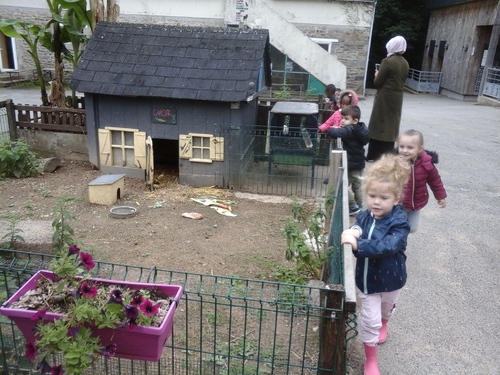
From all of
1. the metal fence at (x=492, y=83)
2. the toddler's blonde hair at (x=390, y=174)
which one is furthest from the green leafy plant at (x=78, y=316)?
the metal fence at (x=492, y=83)

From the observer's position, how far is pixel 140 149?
7848 millimetres

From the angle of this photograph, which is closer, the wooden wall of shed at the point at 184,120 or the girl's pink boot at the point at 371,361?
the girl's pink boot at the point at 371,361

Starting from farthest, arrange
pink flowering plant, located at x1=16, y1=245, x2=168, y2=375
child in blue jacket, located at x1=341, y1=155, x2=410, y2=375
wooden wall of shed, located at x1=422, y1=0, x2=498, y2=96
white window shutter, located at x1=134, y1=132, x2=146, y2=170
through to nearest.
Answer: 1. wooden wall of shed, located at x1=422, y1=0, x2=498, y2=96
2. white window shutter, located at x1=134, y1=132, x2=146, y2=170
3. child in blue jacket, located at x1=341, y1=155, x2=410, y2=375
4. pink flowering plant, located at x1=16, y1=245, x2=168, y2=375

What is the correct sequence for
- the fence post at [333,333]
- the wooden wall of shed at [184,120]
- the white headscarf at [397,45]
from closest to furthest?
the fence post at [333,333]
the white headscarf at [397,45]
the wooden wall of shed at [184,120]

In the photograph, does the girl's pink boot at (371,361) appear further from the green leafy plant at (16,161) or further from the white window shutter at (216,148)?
the green leafy plant at (16,161)

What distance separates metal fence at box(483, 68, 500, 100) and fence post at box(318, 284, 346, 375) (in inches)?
750

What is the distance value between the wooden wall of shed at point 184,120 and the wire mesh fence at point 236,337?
3494mm

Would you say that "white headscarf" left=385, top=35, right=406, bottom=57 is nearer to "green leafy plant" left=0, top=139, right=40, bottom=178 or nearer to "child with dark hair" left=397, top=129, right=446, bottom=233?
"child with dark hair" left=397, top=129, right=446, bottom=233

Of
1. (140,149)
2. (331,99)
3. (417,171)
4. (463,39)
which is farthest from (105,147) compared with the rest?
(463,39)

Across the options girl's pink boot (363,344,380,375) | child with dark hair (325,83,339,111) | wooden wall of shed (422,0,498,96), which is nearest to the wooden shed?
child with dark hair (325,83,339,111)

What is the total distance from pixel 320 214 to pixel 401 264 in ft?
4.80

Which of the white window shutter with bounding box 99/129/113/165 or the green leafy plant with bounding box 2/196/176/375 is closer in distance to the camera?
the green leafy plant with bounding box 2/196/176/375

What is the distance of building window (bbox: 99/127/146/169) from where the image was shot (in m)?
7.86

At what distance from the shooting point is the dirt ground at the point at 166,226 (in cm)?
493
